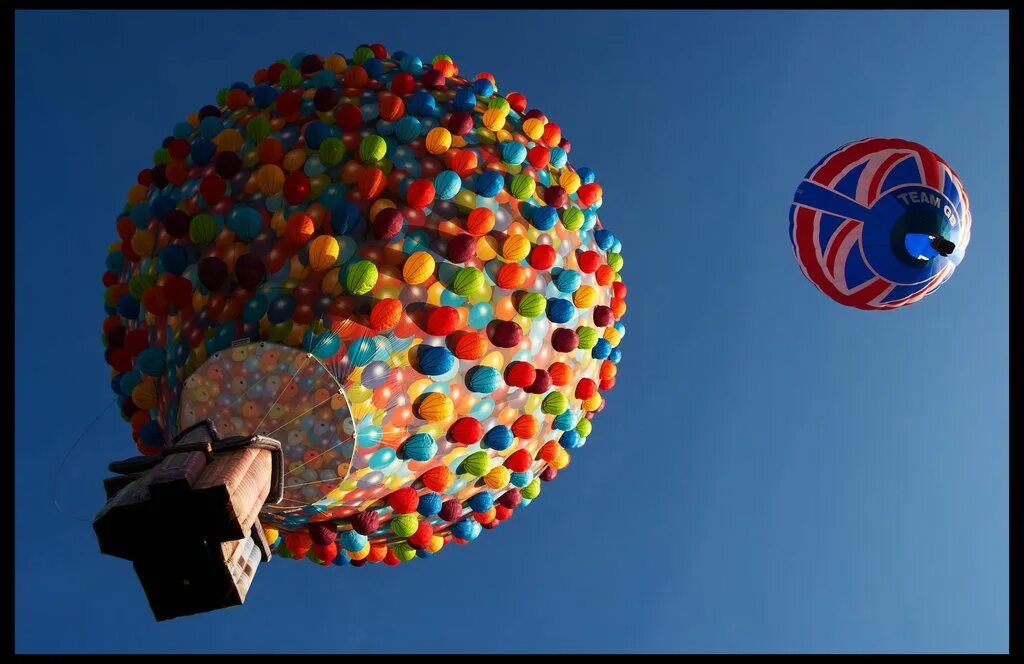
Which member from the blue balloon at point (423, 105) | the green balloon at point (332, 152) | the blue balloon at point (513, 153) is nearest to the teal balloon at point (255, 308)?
the green balloon at point (332, 152)

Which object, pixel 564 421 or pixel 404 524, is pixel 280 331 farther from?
pixel 564 421

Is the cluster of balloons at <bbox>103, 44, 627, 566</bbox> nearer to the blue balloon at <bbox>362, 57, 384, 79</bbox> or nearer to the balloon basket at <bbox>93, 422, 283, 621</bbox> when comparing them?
the blue balloon at <bbox>362, 57, 384, 79</bbox>

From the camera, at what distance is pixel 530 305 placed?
8.06 meters

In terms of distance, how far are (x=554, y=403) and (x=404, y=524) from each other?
5.98ft

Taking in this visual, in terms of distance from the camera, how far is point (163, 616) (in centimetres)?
624

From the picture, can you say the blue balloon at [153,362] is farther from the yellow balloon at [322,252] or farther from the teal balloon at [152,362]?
the yellow balloon at [322,252]

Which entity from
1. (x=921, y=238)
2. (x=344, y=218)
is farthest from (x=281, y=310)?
(x=921, y=238)

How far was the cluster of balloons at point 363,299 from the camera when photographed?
24.6 ft

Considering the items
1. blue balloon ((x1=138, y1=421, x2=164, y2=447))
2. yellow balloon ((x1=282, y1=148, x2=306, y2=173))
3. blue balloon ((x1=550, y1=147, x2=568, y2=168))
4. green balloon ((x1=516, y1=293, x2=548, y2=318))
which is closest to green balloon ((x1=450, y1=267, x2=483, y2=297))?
green balloon ((x1=516, y1=293, x2=548, y2=318))

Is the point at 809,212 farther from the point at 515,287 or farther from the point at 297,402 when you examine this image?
the point at 297,402

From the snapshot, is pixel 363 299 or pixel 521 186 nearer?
pixel 363 299

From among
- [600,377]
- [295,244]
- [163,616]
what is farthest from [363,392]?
[600,377]

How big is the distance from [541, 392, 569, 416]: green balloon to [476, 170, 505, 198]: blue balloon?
1992 mm

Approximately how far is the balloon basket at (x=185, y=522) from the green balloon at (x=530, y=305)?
275cm
